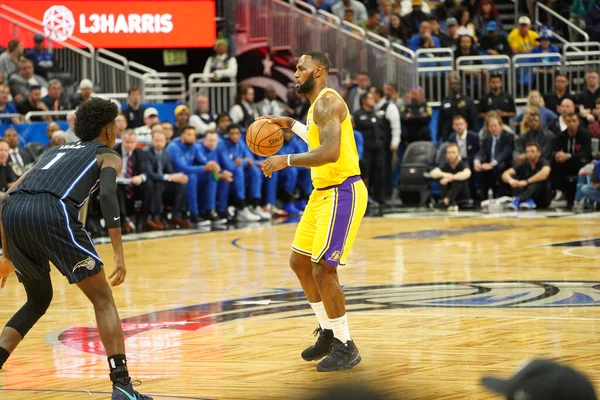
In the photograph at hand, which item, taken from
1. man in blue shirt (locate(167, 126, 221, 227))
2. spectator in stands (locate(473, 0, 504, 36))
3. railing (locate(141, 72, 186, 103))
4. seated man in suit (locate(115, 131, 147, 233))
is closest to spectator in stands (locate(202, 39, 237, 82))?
railing (locate(141, 72, 186, 103))

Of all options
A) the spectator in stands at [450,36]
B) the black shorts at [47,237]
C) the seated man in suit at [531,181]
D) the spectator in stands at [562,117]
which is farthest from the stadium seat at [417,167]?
the black shorts at [47,237]

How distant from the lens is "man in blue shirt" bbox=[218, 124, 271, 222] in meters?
17.1

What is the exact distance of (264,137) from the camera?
672 centimetres

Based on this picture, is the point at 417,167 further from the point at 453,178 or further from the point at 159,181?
the point at 159,181

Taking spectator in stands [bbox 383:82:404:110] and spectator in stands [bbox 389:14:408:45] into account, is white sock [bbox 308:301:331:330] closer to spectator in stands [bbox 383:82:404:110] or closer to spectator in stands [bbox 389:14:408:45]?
spectator in stands [bbox 383:82:404:110]

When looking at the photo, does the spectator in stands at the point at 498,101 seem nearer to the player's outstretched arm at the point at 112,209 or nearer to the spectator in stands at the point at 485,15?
the spectator in stands at the point at 485,15

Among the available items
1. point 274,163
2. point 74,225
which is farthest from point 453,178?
point 74,225

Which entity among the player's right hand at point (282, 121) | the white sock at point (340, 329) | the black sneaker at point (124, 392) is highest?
the player's right hand at point (282, 121)

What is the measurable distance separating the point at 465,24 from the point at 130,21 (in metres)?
7.10

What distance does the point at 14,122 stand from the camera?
16.4 m

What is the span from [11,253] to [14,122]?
11381 mm

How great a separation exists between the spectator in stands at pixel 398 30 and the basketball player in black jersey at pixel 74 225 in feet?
55.6

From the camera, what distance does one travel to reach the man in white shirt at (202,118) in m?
18.1

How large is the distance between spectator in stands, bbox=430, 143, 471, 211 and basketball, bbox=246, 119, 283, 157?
36.5 feet
